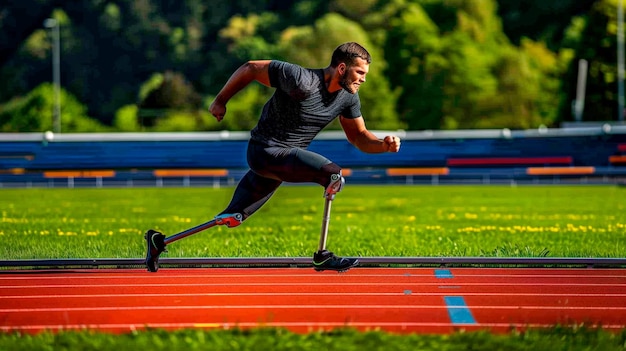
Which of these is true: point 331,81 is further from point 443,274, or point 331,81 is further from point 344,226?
point 344,226

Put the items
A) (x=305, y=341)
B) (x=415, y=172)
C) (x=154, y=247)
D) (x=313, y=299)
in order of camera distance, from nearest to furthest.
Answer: (x=305, y=341) → (x=313, y=299) → (x=154, y=247) → (x=415, y=172)

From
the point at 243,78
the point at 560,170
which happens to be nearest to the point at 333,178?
the point at 243,78

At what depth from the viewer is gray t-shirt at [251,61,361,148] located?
27.5 feet

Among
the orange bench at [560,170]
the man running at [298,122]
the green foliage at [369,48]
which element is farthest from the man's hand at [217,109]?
the green foliage at [369,48]

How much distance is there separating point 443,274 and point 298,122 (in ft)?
6.92

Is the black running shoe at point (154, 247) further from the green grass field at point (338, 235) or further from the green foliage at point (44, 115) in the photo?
the green foliage at point (44, 115)

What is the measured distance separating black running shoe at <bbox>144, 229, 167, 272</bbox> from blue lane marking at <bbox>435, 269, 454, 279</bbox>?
2393mm

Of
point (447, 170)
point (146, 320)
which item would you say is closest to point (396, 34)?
point (447, 170)

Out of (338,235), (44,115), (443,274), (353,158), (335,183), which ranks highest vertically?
(335,183)

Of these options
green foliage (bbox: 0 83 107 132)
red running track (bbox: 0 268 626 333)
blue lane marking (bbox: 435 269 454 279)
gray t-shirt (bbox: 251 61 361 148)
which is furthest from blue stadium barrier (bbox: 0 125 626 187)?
green foliage (bbox: 0 83 107 132)

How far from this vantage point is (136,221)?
20.0 metres

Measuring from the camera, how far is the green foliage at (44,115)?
83625mm

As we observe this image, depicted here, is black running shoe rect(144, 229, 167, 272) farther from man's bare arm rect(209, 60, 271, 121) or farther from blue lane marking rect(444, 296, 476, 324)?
blue lane marking rect(444, 296, 476, 324)

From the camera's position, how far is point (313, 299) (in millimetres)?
8234
